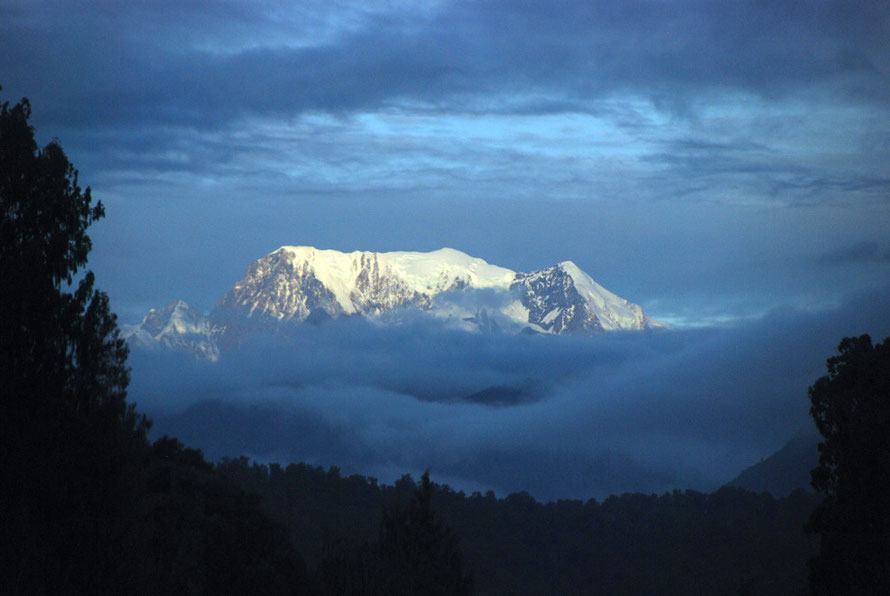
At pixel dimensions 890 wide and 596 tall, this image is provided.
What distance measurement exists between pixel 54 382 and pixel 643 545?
124874 mm

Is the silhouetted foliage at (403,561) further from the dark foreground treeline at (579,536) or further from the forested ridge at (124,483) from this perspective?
the dark foreground treeline at (579,536)

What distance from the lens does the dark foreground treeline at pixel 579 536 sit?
410 feet

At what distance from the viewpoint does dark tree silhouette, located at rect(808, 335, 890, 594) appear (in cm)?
4394

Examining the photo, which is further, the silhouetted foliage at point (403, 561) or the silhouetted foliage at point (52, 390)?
the silhouetted foliage at point (403, 561)

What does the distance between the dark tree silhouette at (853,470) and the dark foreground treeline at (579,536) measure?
66.0m

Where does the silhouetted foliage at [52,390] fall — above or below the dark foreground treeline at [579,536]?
above

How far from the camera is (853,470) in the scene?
46.5 meters

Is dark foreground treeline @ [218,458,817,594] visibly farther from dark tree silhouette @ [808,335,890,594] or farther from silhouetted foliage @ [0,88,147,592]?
silhouetted foliage @ [0,88,147,592]

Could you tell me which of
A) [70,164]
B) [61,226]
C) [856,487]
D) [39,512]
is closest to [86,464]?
[39,512]

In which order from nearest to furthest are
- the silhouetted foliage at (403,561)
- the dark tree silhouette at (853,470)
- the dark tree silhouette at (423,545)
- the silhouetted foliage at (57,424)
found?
the silhouetted foliage at (57,424) → the silhouetted foliage at (403,561) → the dark tree silhouette at (853,470) → the dark tree silhouette at (423,545)

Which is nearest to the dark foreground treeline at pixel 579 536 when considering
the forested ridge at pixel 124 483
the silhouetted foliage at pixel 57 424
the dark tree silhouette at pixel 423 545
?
the dark tree silhouette at pixel 423 545

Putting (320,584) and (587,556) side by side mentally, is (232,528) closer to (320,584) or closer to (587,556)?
(320,584)

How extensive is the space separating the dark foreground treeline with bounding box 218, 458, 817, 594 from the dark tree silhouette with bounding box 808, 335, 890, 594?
216 ft

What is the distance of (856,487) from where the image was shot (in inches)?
1813
